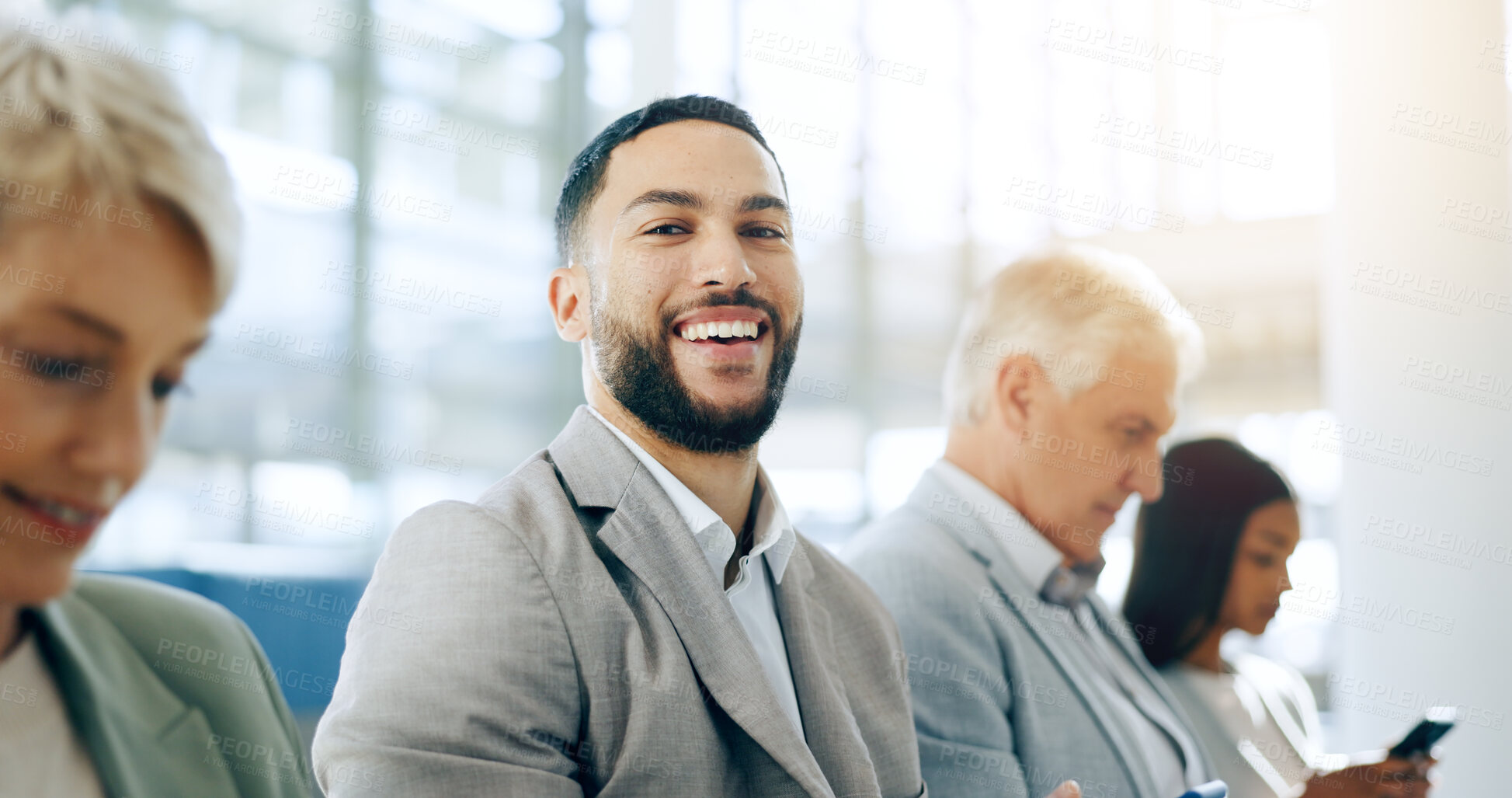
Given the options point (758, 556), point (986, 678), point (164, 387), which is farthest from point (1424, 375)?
point (164, 387)

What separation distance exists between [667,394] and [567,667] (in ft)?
1.63

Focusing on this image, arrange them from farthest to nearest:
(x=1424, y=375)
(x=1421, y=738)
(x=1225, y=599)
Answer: (x=1424, y=375) → (x=1225, y=599) → (x=1421, y=738)

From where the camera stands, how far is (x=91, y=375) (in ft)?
4.17

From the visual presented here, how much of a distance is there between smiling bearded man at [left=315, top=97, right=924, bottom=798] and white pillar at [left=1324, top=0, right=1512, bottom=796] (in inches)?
97.2

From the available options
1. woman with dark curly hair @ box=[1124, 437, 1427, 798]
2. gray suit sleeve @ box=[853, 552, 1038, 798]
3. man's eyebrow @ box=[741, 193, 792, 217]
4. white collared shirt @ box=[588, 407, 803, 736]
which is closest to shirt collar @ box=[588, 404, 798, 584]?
white collared shirt @ box=[588, 407, 803, 736]

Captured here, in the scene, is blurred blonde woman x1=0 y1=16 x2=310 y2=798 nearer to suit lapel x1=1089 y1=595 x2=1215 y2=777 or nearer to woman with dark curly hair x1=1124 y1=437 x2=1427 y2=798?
suit lapel x1=1089 y1=595 x2=1215 y2=777

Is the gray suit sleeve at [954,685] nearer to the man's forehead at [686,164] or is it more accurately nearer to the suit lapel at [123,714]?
the man's forehead at [686,164]

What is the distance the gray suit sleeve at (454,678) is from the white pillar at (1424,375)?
3.25 m

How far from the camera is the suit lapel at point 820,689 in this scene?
5.26ft

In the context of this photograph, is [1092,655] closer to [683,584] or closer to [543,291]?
[683,584]

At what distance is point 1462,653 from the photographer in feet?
11.2

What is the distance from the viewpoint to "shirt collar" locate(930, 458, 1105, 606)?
2.43 meters

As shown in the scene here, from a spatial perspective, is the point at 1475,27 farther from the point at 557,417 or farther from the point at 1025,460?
the point at 557,417

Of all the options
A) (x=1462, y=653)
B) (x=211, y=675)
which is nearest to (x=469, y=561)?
(x=211, y=675)
